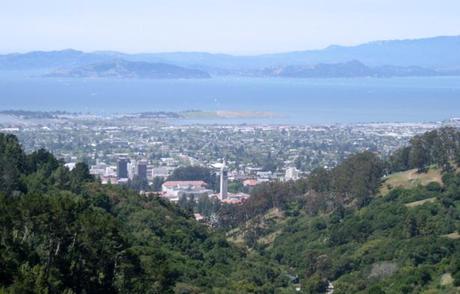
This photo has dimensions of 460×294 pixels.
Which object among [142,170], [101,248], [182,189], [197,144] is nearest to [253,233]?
[182,189]

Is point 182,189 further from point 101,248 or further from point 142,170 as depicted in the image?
point 101,248

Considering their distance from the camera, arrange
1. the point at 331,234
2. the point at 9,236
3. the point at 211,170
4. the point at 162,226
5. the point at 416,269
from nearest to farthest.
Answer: the point at 9,236, the point at 416,269, the point at 162,226, the point at 331,234, the point at 211,170

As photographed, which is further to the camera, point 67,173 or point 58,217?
point 67,173

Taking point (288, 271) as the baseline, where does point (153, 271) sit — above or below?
above

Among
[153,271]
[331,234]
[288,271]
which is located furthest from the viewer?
[331,234]

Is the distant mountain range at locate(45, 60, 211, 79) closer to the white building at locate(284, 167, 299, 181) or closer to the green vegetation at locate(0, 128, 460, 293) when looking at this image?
the white building at locate(284, 167, 299, 181)

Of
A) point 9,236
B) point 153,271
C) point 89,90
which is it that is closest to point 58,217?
point 9,236

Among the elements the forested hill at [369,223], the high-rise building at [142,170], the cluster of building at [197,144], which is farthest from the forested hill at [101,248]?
the high-rise building at [142,170]

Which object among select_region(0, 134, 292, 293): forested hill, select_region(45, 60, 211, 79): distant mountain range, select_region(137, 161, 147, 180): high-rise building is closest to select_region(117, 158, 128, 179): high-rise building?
select_region(137, 161, 147, 180): high-rise building

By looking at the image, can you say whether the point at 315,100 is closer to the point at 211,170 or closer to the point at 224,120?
the point at 224,120
